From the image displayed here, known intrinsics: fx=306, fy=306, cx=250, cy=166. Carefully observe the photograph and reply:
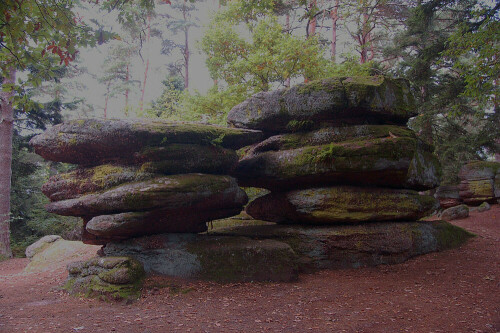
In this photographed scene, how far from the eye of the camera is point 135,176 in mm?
7148

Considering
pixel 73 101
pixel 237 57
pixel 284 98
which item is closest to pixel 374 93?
pixel 284 98

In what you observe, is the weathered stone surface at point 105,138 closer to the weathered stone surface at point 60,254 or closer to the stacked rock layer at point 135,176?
the stacked rock layer at point 135,176

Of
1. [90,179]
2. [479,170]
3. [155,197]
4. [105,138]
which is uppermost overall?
[105,138]

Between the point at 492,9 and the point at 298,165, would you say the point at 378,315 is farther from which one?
the point at 492,9

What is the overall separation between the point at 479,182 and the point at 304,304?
14.3 meters

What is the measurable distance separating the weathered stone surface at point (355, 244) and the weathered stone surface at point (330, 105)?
2985 mm

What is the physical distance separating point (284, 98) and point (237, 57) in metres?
6.78

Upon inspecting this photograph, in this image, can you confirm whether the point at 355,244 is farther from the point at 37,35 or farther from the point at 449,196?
the point at 449,196

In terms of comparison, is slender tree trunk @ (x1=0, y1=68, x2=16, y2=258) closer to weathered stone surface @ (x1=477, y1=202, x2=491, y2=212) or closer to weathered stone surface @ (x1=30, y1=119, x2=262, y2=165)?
weathered stone surface @ (x1=30, y1=119, x2=262, y2=165)

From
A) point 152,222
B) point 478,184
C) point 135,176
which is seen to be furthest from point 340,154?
point 478,184

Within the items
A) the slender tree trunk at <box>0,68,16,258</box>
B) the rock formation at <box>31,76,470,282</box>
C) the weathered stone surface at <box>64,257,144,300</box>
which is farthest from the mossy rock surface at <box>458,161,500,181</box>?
the slender tree trunk at <box>0,68,16,258</box>

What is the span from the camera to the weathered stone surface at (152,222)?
21.9 ft

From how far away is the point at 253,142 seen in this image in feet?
29.8

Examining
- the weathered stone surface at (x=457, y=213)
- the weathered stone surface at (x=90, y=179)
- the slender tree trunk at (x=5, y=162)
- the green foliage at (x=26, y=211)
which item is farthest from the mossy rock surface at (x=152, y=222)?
the green foliage at (x=26, y=211)
